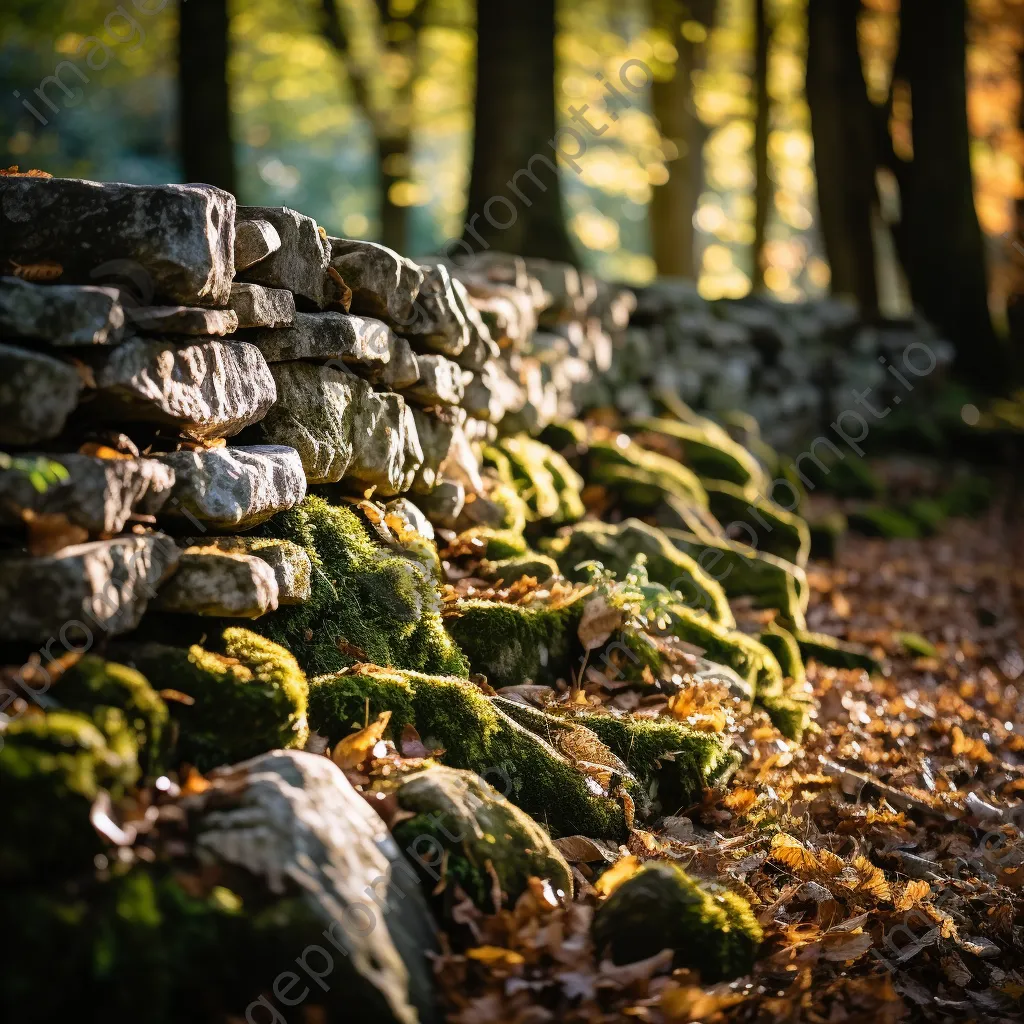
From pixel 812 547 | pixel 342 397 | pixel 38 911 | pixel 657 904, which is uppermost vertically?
pixel 342 397

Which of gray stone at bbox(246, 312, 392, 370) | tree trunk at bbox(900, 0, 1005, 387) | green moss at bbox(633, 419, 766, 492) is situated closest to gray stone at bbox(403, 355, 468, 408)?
gray stone at bbox(246, 312, 392, 370)

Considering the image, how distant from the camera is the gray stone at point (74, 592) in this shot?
2.60 m

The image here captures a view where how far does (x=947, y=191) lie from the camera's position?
44.9ft

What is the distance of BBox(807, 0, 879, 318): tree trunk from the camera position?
46.3ft

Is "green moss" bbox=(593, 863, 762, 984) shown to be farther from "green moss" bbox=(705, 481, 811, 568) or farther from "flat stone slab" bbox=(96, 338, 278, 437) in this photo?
"green moss" bbox=(705, 481, 811, 568)

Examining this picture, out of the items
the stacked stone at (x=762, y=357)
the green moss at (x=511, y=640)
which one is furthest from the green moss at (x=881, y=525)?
the green moss at (x=511, y=640)

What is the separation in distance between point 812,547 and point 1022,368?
8718 mm

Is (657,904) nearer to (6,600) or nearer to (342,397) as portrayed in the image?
(6,600)

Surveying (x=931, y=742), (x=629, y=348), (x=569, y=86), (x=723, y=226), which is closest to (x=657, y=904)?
(x=931, y=742)

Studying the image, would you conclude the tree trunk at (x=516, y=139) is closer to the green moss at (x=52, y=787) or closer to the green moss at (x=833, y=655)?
the green moss at (x=833, y=655)

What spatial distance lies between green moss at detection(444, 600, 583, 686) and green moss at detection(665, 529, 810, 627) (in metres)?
1.87

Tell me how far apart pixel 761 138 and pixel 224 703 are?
1572 centimetres

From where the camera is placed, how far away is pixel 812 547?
8398mm

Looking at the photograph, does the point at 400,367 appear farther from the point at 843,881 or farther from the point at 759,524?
the point at 759,524
